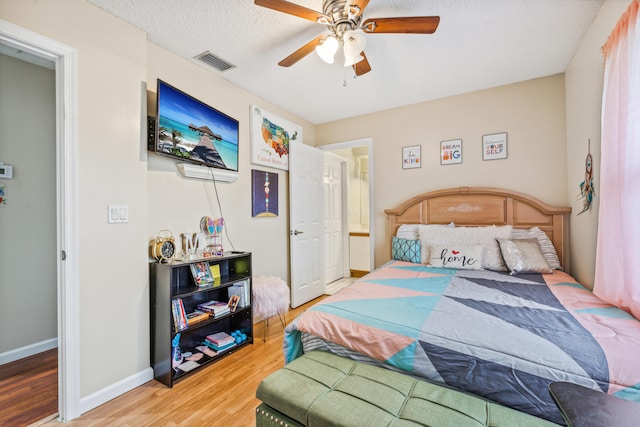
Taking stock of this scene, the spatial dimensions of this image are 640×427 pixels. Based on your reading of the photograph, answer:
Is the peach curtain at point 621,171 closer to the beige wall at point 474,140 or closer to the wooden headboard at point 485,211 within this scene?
the wooden headboard at point 485,211

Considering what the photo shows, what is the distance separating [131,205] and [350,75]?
219 centimetres

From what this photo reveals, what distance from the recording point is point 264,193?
3.17 m

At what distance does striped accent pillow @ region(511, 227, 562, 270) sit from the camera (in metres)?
→ 2.49

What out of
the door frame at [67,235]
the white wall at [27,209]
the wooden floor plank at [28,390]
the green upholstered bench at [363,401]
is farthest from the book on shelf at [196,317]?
the white wall at [27,209]

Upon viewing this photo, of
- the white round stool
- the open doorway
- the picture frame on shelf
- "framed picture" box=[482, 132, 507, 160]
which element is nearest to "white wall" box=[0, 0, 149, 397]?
the picture frame on shelf

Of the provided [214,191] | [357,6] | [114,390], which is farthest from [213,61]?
[114,390]

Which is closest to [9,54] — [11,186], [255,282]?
[11,186]

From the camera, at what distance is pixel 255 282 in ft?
8.95

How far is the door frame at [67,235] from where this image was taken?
1605 millimetres

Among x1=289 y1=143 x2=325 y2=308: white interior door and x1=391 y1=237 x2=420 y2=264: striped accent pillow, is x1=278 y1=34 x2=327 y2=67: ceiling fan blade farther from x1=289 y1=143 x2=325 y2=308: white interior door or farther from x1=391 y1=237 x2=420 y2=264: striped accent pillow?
x1=391 y1=237 x2=420 y2=264: striped accent pillow

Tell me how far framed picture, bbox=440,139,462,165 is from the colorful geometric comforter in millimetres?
1692

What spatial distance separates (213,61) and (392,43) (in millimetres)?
1516

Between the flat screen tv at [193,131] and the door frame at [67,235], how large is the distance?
46 cm

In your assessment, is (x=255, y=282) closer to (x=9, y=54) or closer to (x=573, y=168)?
(x=9, y=54)
